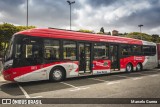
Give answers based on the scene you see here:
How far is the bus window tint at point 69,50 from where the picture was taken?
13117 mm

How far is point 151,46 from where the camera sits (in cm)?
2167

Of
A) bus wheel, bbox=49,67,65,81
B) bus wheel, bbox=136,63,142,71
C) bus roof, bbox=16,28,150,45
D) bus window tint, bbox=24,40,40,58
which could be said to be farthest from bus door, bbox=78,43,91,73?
bus wheel, bbox=136,63,142,71

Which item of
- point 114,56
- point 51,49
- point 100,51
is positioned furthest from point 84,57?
point 114,56

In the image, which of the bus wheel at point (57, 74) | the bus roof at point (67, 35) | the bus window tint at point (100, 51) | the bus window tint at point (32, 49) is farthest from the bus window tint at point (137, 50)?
the bus window tint at point (32, 49)

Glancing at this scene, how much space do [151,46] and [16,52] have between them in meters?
15.0

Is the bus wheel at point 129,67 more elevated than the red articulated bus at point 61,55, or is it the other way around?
the red articulated bus at point 61,55

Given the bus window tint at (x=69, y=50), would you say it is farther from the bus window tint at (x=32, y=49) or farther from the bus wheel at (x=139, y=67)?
the bus wheel at (x=139, y=67)

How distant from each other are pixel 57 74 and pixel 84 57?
2503mm

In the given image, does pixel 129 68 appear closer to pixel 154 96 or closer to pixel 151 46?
pixel 151 46

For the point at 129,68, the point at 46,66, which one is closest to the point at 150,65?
the point at 129,68

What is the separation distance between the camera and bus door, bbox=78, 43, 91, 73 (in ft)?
46.5

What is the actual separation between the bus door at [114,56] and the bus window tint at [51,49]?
5.36 m

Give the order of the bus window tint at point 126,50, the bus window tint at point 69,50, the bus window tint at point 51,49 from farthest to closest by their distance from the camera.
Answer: the bus window tint at point 126,50, the bus window tint at point 69,50, the bus window tint at point 51,49

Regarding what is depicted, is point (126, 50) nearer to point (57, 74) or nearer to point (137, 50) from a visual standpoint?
point (137, 50)
